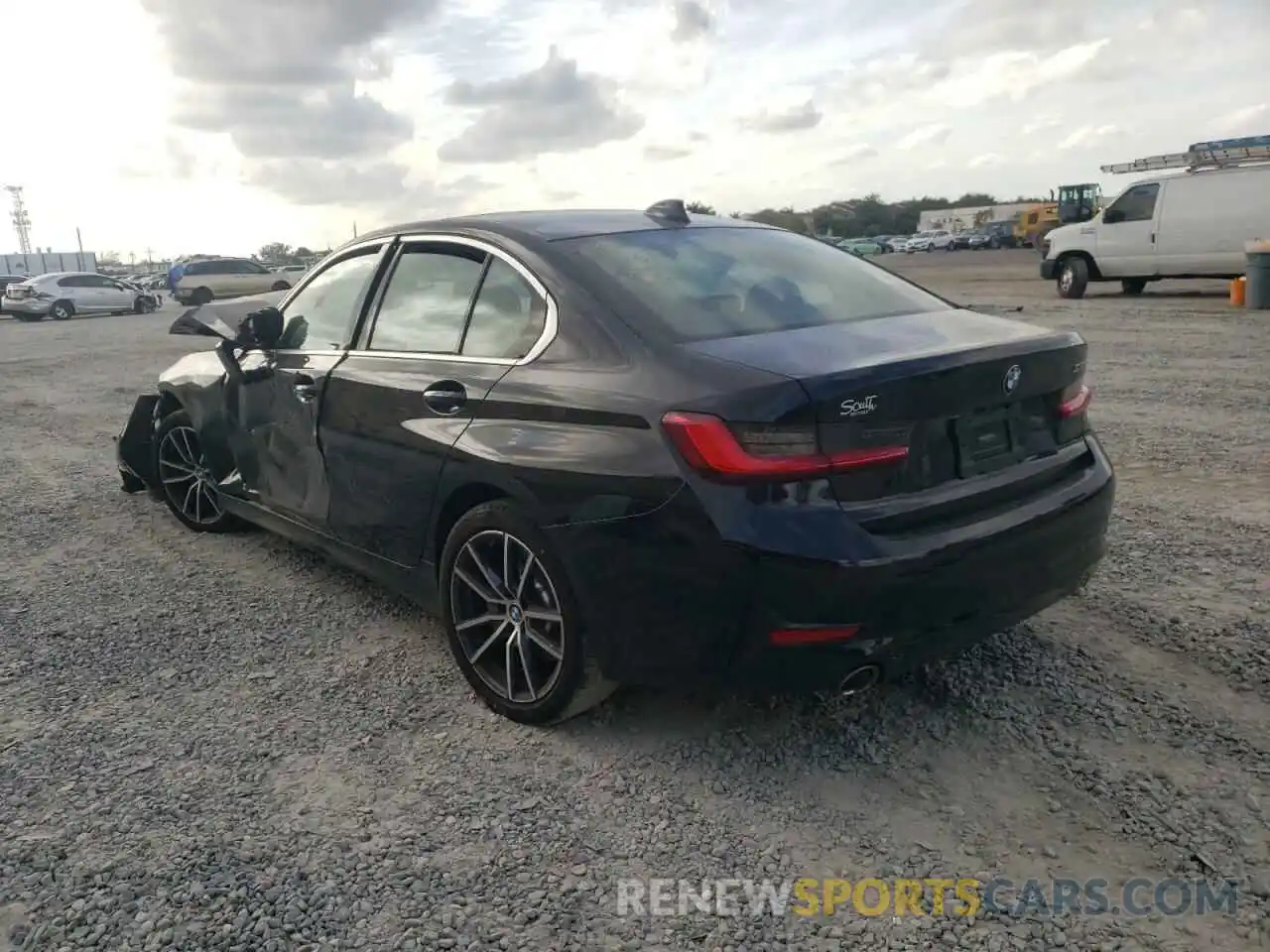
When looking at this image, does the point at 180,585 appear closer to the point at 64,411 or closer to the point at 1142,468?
the point at 1142,468

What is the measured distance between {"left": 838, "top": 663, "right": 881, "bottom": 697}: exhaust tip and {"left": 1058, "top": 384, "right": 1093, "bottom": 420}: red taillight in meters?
1.08

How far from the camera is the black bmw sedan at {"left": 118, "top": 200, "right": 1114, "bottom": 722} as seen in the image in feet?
8.59

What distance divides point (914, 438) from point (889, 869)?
3.59ft

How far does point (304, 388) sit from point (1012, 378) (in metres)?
2.72

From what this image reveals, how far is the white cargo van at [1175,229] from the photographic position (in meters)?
16.2

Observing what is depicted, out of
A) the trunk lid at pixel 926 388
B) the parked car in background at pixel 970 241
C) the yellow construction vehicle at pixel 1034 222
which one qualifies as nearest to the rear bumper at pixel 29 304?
the trunk lid at pixel 926 388

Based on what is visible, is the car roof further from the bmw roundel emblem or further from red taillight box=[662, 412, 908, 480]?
the bmw roundel emblem

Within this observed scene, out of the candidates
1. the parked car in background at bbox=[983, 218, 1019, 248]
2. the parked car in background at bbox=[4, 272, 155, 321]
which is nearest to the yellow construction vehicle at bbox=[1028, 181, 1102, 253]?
the parked car in background at bbox=[983, 218, 1019, 248]

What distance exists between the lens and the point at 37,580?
498cm

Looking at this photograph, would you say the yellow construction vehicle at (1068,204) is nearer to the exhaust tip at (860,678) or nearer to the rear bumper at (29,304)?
the rear bumper at (29,304)

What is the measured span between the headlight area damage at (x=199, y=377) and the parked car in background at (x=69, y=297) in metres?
28.7

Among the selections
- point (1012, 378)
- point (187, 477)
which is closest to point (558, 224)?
point (1012, 378)

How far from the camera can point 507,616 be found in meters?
3.27

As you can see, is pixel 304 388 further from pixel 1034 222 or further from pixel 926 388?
pixel 1034 222
